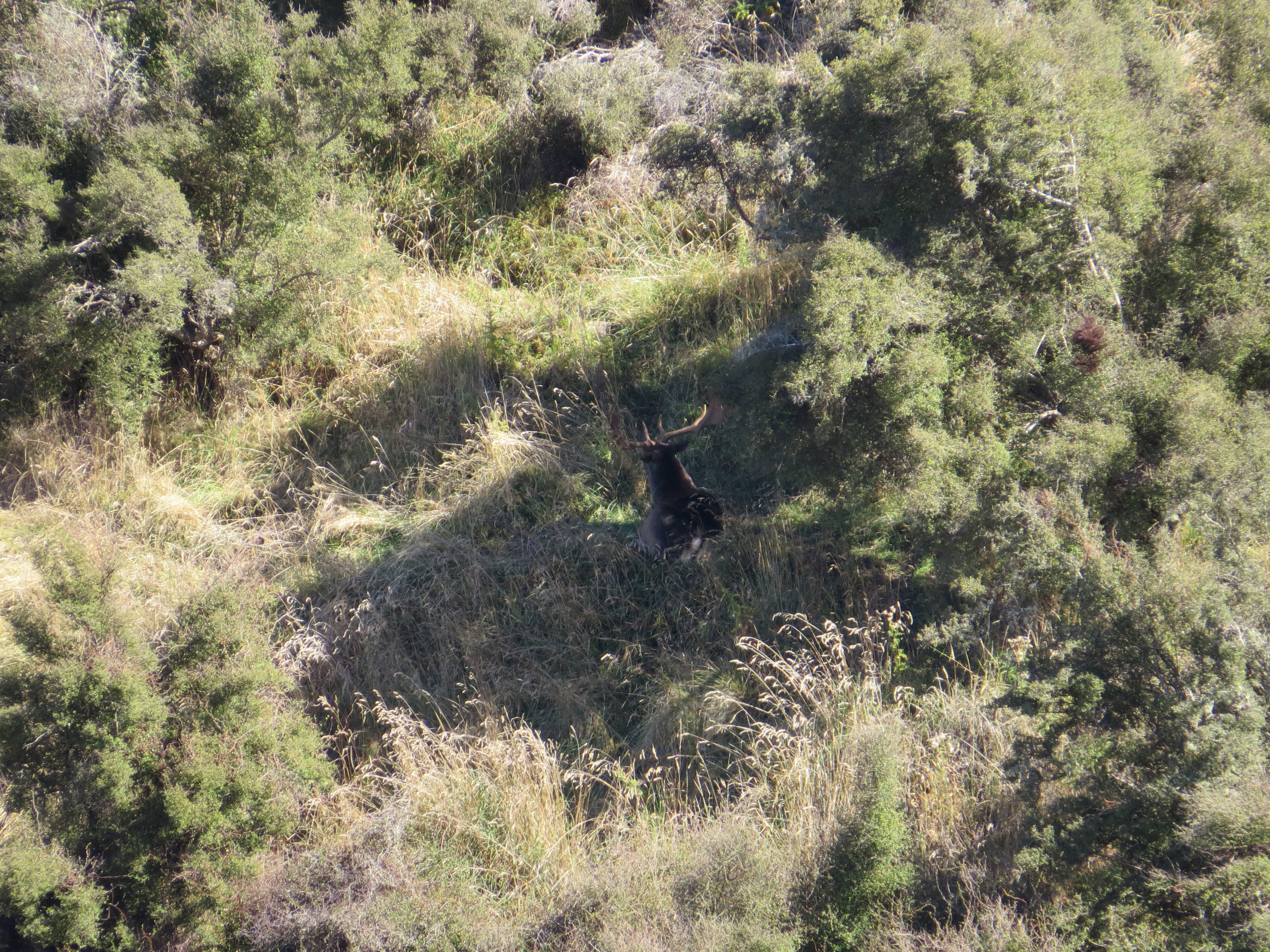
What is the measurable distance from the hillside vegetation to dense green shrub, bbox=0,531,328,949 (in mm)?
25

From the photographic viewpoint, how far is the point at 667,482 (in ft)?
20.4

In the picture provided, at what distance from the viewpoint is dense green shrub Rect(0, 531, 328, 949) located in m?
4.38

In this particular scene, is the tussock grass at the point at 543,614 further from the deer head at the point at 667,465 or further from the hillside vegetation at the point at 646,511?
the deer head at the point at 667,465

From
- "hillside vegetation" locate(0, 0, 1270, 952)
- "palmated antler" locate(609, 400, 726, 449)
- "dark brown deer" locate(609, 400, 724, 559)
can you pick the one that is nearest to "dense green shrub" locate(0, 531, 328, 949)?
"hillside vegetation" locate(0, 0, 1270, 952)

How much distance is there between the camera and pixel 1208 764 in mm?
3785

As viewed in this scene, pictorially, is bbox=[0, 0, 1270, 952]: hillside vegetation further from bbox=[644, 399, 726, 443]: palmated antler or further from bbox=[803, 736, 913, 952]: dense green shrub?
bbox=[644, 399, 726, 443]: palmated antler

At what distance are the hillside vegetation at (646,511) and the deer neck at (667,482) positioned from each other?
55 centimetres

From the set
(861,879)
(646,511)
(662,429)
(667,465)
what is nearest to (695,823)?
(861,879)

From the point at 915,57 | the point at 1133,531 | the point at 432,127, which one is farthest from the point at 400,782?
the point at 432,127

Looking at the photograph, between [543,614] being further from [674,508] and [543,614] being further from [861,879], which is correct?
[861,879]

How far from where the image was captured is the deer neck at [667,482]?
244 inches

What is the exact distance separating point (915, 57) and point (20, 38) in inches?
297

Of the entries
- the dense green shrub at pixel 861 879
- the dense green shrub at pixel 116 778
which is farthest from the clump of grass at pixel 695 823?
the dense green shrub at pixel 116 778

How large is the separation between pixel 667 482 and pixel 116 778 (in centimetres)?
383
